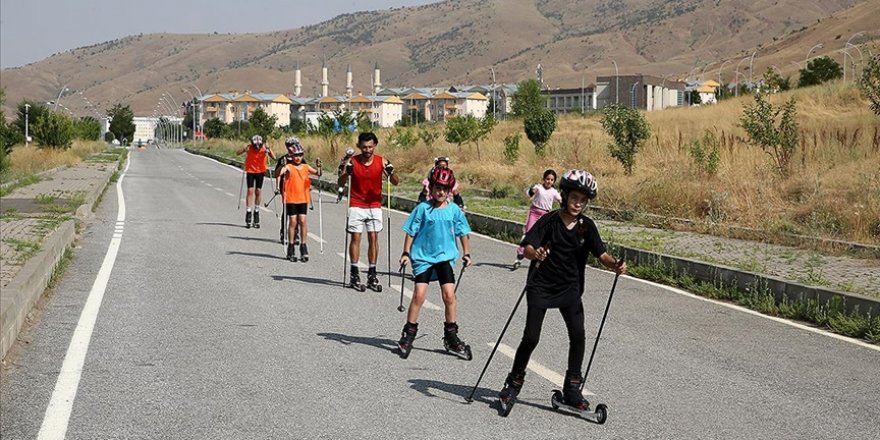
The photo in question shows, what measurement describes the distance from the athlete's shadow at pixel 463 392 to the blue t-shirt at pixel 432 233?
4.20 ft

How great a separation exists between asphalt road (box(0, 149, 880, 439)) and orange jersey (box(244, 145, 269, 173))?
699 centimetres

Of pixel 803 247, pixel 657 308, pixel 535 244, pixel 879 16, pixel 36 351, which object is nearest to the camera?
pixel 535 244

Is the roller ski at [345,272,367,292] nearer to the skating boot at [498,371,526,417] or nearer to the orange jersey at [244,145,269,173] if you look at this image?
the skating boot at [498,371,526,417]

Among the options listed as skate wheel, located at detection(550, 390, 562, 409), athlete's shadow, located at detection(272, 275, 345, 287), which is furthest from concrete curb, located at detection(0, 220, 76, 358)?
skate wheel, located at detection(550, 390, 562, 409)

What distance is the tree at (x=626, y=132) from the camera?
89.0 feet

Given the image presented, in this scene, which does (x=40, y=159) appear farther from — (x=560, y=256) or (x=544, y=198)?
(x=560, y=256)

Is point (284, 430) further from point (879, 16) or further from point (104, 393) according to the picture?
point (879, 16)

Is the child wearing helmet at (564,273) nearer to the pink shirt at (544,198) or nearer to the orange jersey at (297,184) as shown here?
the pink shirt at (544,198)

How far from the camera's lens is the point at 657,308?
1146 cm

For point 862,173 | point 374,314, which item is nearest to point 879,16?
point 862,173

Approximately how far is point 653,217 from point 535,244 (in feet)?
44.5

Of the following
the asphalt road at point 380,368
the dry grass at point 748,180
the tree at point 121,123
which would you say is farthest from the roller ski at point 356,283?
the tree at point 121,123

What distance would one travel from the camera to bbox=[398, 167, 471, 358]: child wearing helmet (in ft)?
28.0

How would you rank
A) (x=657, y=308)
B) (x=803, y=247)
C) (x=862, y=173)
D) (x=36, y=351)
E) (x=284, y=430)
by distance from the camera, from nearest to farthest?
1. (x=284, y=430)
2. (x=36, y=351)
3. (x=657, y=308)
4. (x=803, y=247)
5. (x=862, y=173)
